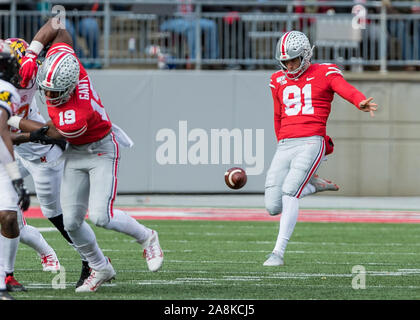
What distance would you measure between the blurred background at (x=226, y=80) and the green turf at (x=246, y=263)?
12.4ft

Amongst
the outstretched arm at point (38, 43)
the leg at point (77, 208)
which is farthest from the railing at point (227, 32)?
the leg at point (77, 208)

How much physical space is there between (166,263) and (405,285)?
2.28 m

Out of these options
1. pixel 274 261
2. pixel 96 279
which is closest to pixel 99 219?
pixel 96 279

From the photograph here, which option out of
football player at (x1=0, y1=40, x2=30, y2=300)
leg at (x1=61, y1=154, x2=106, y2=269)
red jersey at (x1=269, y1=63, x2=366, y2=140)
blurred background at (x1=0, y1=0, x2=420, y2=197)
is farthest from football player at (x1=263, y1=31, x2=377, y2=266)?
blurred background at (x1=0, y1=0, x2=420, y2=197)

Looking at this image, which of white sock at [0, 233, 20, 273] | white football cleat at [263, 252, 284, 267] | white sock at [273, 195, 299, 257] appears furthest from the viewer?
white sock at [273, 195, 299, 257]

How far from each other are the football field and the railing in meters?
3.89

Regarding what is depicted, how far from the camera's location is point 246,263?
28.0 ft

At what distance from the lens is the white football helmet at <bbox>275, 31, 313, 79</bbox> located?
8.52 meters

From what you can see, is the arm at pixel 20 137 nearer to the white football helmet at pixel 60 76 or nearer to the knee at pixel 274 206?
the white football helmet at pixel 60 76

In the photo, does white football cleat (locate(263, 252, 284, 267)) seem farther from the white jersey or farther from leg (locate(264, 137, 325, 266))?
the white jersey

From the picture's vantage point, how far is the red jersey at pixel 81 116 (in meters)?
6.45

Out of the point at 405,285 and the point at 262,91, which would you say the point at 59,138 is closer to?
the point at 405,285

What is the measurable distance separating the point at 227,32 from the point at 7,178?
10.7 meters

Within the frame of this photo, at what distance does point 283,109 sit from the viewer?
875 centimetres
